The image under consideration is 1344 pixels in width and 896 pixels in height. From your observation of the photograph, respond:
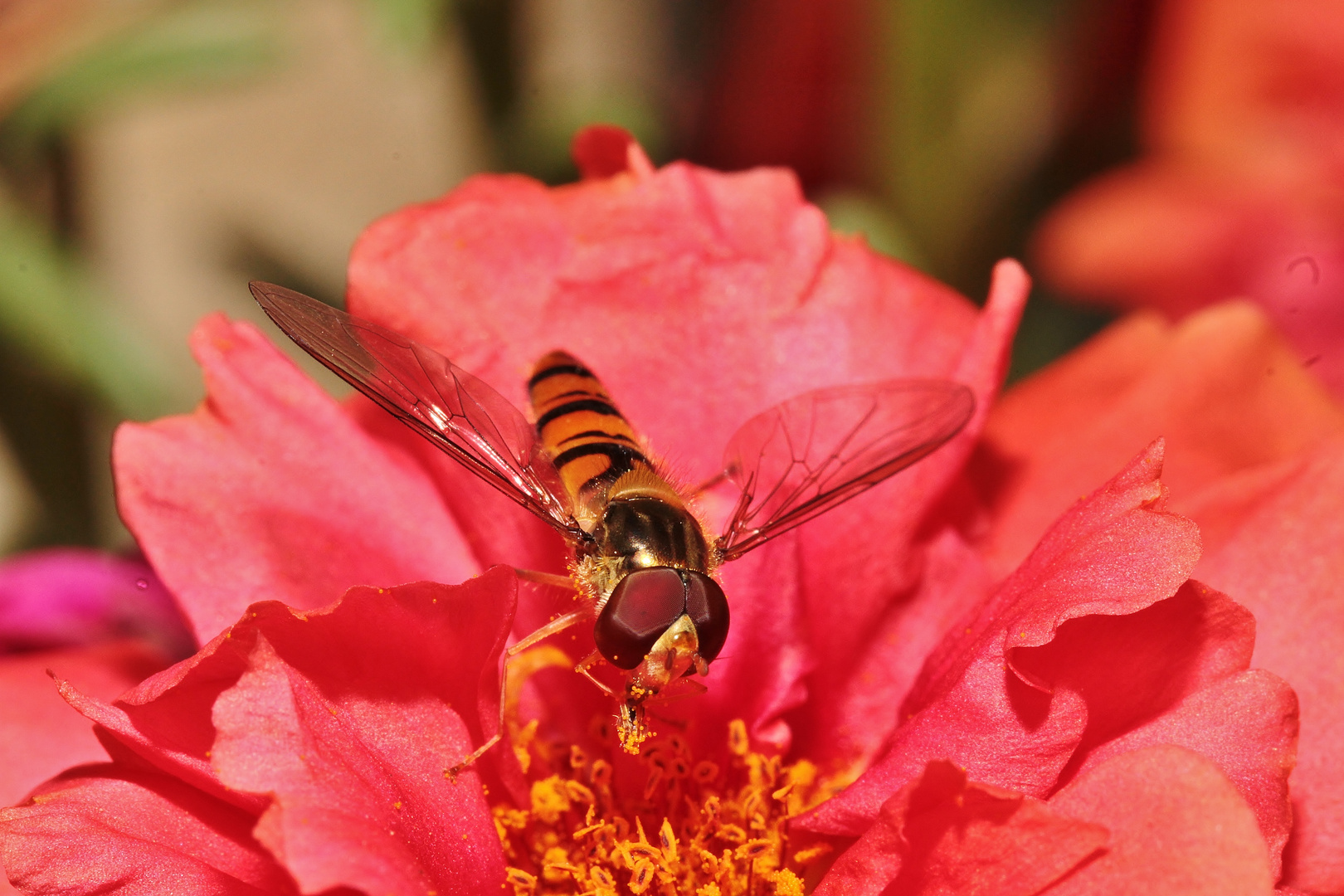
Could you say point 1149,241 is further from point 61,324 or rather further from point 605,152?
point 61,324

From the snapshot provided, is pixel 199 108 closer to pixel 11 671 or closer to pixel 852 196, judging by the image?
pixel 852 196

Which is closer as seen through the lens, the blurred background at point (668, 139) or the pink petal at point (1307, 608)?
the pink petal at point (1307, 608)

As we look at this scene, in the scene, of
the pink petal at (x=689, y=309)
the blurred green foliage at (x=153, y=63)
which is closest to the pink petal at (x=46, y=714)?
the pink petal at (x=689, y=309)

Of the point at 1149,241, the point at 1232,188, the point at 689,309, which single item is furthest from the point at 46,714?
the point at 1232,188

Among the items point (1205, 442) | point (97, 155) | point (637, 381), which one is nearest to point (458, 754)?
point (637, 381)

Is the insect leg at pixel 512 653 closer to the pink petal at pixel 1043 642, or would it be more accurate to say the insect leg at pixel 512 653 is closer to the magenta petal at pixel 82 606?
the pink petal at pixel 1043 642

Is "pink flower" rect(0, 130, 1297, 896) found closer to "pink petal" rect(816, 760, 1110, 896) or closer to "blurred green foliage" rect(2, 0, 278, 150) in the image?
"pink petal" rect(816, 760, 1110, 896)

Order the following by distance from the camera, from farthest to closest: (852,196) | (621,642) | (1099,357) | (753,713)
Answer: (852,196), (1099,357), (753,713), (621,642)
